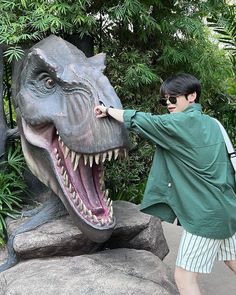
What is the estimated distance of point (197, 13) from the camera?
421 centimetres

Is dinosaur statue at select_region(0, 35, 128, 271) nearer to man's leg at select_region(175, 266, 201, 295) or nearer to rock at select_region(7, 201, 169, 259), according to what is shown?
rock at select_region(7, 201, 169, 259)

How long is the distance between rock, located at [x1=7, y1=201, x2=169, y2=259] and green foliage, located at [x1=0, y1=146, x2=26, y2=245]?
0.13m

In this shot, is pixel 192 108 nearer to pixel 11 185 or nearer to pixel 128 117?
pixel 128 117

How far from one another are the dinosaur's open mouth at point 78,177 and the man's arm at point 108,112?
0.86ft

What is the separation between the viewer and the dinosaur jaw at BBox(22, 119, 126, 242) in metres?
2.78

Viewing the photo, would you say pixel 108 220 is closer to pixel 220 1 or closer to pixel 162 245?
pixel 162 245

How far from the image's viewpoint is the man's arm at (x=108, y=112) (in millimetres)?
2571

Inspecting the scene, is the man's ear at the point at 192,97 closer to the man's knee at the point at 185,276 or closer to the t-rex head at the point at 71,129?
the t-rex head at the point at 71,129

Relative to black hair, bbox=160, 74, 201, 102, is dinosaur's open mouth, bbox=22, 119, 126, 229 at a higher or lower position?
lower

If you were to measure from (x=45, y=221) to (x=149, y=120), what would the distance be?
3.76ft

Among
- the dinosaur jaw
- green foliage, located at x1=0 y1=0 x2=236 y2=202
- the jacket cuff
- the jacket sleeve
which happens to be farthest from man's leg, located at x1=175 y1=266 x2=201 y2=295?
green foliage, located at x1=0 y1=0 x2=236 y2=202

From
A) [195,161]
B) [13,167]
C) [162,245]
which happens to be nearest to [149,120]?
[195,161]

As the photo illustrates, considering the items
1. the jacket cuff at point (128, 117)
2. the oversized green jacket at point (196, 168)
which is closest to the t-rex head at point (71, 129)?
the jacket cuff at point (128, 117)

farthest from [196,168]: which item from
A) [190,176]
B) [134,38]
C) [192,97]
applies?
[134,38]
